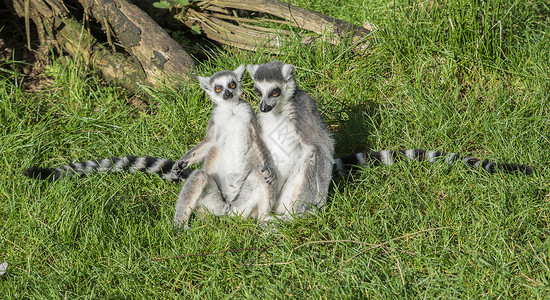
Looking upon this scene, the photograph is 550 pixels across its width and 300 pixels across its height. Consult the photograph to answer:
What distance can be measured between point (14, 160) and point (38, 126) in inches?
18.5

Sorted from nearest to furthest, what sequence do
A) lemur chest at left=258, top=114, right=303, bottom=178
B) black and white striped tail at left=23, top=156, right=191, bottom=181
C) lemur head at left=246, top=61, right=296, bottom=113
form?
lemur head at left=246, top=61, right=296, bottom=113, lemur chest at left=258, top=114, right=303, bottom=178, black and white striped tail at left=23, top=156, right=191, bottom=181

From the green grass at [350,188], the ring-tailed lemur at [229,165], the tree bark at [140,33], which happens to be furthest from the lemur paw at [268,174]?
the tree bark at [140,33]

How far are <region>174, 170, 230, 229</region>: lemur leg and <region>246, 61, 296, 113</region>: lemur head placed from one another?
64 cm

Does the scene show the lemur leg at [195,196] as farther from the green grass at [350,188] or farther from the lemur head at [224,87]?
the lemur head at [224,87]

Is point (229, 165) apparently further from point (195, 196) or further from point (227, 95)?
point (227, 95)

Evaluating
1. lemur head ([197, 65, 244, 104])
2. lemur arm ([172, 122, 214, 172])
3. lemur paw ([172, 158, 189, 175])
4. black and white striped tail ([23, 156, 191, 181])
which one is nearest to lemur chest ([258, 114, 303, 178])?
lemur head ([197, 65, 244, 104])

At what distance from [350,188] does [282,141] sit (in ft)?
1.97

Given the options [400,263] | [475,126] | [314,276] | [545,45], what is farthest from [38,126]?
[545,45]

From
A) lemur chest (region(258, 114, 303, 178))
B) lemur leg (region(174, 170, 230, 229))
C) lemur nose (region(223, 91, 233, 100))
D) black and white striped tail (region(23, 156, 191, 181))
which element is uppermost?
lemur nose (region(223, 91, 233, 100))

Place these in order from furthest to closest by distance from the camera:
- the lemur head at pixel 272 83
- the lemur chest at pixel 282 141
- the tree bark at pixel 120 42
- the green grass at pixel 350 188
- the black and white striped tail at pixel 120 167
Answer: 1. the tree bark at pixel 120 42
2. the black and white striped tail at pixel 120 167
3. the lemur chest at pixel 282 141
4. the lemur head at pixel 272 83
5. the green grass at pixel 350 188

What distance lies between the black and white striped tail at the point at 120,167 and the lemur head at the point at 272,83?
0.92m

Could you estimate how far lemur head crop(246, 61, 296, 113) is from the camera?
3.25m

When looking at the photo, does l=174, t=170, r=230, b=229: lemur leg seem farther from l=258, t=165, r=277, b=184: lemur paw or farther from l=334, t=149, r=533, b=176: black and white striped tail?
l=334, t=149, r=533, b=176: black and white striped tail

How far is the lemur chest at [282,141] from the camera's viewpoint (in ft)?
11.1
